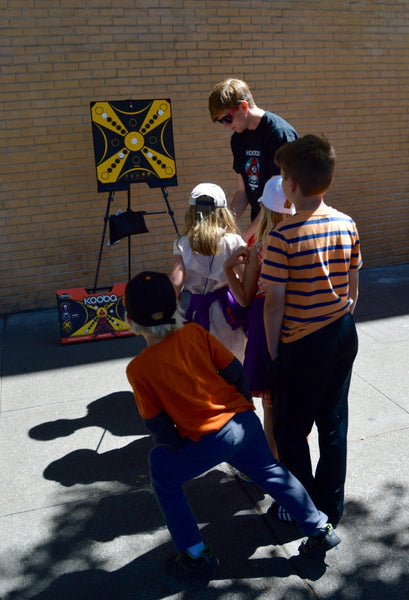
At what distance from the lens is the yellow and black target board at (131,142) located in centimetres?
577

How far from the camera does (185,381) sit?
2559 mm

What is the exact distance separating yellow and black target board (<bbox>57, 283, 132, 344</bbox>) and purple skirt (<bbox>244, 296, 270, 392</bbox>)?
9.33 feet

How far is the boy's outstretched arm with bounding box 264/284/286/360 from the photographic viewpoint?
2.69 meters

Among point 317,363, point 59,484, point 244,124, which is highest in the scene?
point 244,124

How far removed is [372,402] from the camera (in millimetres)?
4352

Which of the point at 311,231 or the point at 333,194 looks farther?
the point at 333,194

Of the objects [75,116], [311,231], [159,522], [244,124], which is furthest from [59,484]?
[75,116]

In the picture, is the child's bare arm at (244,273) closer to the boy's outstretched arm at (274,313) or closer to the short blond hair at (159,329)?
the boy's outstretched arm at (274,313)

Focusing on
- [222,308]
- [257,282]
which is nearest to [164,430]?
[257,282]

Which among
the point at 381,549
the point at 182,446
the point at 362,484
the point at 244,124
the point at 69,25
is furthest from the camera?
the point at 69,25

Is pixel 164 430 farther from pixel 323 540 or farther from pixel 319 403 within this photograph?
pixel 323 540

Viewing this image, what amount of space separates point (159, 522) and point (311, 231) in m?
1.68

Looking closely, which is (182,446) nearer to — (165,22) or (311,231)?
(311,231)

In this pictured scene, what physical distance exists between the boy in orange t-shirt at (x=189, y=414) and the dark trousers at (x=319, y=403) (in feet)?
0.64
